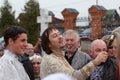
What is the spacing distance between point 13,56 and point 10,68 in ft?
0.55

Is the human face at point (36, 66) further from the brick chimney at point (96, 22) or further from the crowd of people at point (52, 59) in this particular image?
the brick chimney at point (96, 22)

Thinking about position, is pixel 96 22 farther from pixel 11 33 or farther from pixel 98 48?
pixel 11 33

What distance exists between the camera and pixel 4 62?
398 centimetres

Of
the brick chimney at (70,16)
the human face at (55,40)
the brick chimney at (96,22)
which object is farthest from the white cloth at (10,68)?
the brick chimney at (70,16)

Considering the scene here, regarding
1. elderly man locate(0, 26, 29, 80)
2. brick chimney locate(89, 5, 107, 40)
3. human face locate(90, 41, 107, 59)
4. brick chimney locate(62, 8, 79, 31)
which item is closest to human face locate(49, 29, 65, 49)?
elderly man locate(0, 26, 29, 80)

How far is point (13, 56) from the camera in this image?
161 inches

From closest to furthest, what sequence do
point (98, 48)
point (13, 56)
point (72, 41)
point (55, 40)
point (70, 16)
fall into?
point (13, 56) < point (55, 40) < point (98, 48) < point (72, 41) < point (70, 16)

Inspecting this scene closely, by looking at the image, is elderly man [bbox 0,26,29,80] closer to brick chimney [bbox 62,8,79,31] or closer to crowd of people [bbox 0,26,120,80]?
crowd of people [bbox 0,26,120,80]

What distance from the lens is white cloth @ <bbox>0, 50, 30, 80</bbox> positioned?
3924 millimetres

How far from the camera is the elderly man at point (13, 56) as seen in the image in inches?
155

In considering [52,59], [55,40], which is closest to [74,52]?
[55,40]

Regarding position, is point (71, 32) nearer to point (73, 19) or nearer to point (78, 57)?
point (78, 57)

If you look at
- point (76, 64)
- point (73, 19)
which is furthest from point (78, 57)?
point (73, 19)

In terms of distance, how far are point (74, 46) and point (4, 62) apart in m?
1.10
